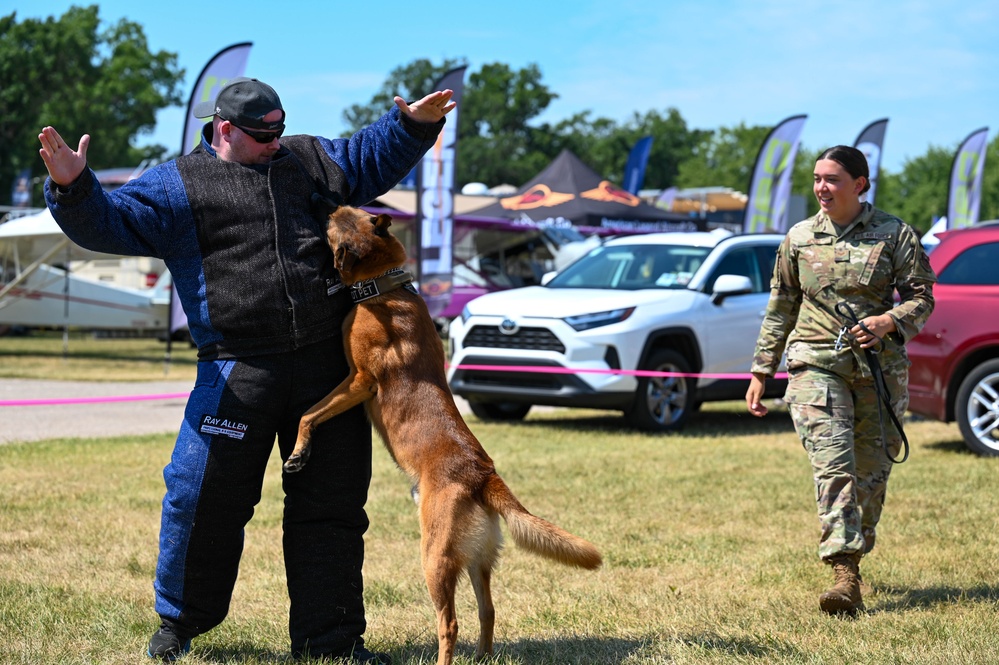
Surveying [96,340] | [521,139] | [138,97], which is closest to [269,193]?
[96,340]

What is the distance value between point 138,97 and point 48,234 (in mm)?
42045

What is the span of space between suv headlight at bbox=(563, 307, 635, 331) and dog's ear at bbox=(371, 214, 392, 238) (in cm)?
608

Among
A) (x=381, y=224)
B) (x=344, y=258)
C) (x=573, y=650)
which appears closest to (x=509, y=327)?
(x=573, y=650)

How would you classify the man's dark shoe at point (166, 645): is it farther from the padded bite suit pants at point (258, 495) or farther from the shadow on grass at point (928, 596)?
the shadow on grass at point (928, 596)

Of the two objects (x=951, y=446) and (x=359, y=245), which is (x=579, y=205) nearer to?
(x=951, y=446)

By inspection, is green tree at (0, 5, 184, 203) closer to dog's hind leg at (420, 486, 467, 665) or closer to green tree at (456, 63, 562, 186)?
green tree at (456, 63, 562, 186)

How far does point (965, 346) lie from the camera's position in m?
8.54

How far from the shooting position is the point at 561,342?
973 cm

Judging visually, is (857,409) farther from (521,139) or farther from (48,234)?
(521,139)

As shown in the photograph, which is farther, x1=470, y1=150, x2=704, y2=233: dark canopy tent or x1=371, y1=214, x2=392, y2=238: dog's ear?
x1=470, y1=150, x2=704, y2=233: dark canopy tent

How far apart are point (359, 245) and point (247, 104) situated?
1.95ft

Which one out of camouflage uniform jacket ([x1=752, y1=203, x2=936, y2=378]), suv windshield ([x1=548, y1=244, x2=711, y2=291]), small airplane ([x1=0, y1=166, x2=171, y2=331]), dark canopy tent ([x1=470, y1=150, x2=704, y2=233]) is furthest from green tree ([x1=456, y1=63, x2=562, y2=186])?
camouflage uniform jacket ([x1=752, y1=203, x2=936, y2=378])

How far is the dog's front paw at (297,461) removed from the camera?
11.7 feet

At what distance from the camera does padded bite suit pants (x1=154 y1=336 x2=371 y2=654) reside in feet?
11.8
